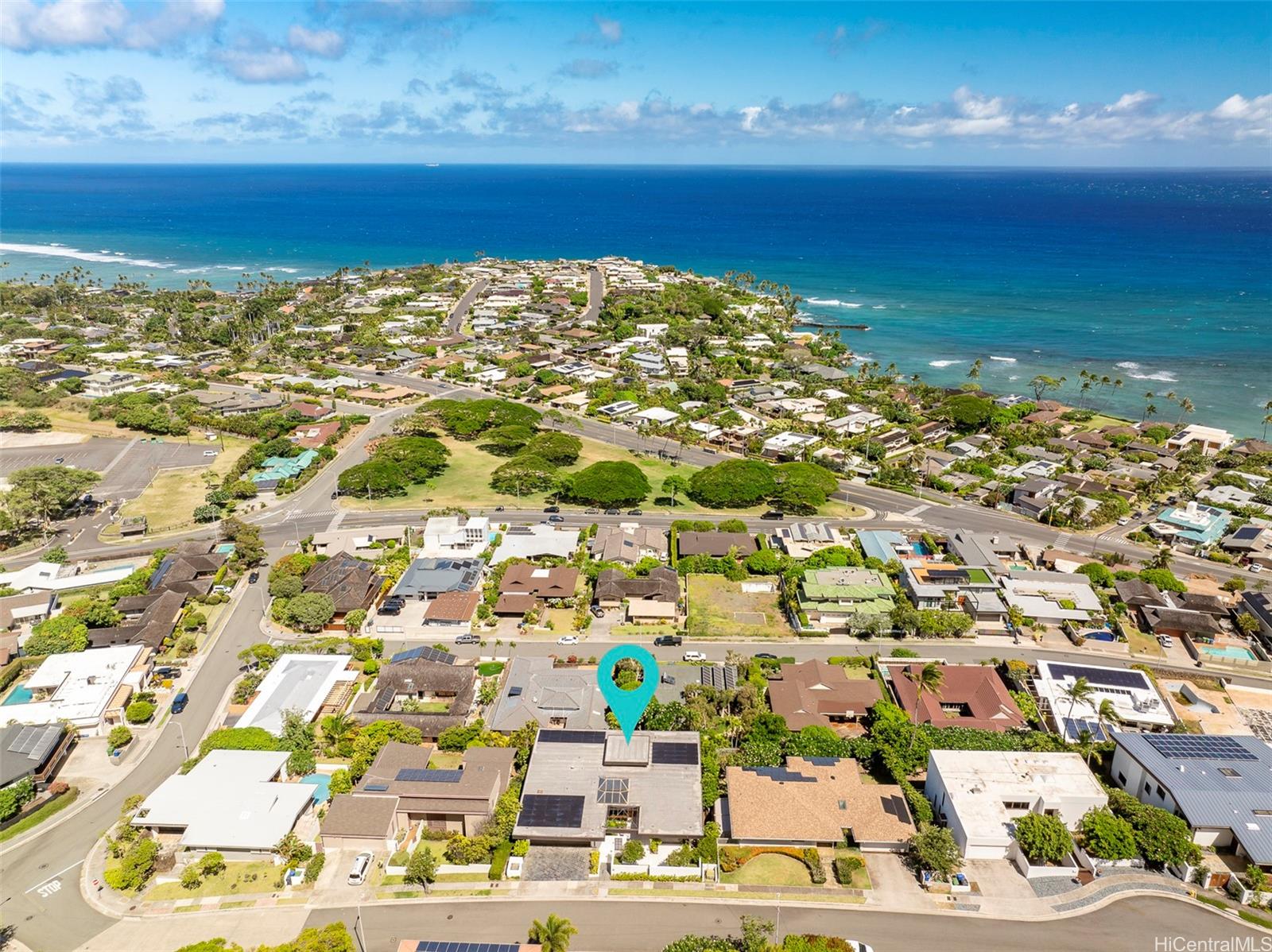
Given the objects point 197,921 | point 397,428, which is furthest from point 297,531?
point 197,921

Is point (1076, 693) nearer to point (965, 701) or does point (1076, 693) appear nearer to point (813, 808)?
point (965, 701)

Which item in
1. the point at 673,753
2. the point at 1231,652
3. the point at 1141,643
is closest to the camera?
the point at 673,753

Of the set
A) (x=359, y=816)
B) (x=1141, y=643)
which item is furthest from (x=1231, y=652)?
(x=359, y=816)

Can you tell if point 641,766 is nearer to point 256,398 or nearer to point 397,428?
point 397,428

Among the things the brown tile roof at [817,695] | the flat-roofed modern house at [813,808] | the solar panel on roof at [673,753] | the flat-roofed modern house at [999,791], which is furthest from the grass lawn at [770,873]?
the brown tile roof at [817,695]

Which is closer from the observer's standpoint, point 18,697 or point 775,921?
point 775,921

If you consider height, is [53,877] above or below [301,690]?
below
